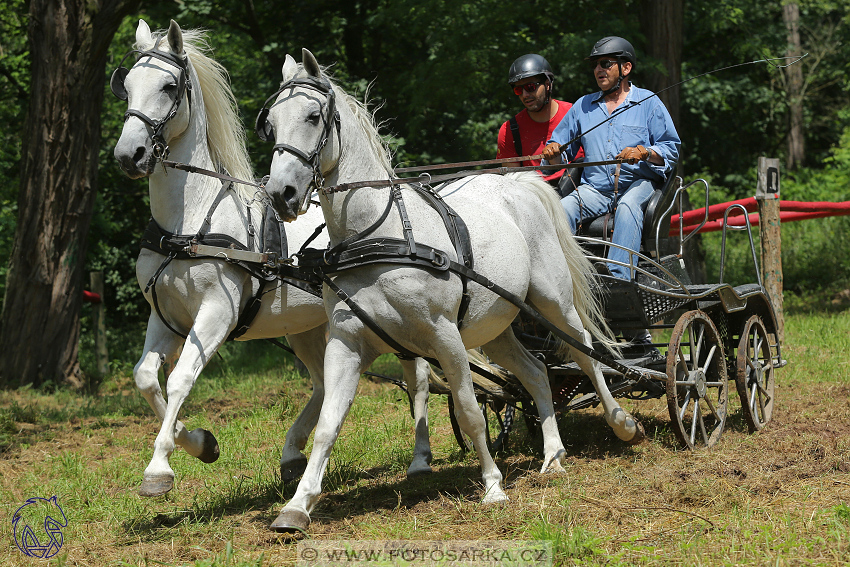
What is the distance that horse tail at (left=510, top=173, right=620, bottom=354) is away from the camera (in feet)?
16.9

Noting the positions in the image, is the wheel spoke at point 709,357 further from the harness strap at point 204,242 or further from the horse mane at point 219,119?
the horse mane at point 219,119

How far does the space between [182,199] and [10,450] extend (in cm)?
351

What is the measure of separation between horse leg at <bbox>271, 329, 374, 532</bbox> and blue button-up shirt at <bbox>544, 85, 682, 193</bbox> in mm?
2482

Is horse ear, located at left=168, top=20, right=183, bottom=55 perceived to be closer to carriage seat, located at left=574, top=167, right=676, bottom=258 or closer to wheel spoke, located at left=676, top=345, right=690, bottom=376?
carriage seat, located at left=574, top=167, right=676, bottom=258

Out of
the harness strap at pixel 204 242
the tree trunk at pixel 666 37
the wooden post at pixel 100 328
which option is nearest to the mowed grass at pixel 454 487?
the harness strap at pixel 204 242

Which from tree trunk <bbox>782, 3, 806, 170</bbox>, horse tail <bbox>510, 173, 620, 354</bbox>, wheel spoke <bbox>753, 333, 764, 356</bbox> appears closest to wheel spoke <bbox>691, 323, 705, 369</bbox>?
horse tail <bbox>510, 173, 620, 354</bbox>

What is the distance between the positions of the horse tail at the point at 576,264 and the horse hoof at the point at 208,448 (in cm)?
238

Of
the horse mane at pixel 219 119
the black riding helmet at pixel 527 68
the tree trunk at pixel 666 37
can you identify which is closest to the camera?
the horse mane at pixel 219 119

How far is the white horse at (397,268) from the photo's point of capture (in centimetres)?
373

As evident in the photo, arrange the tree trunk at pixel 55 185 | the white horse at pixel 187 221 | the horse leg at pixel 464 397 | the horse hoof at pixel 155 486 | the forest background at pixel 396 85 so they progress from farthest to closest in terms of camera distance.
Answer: the forest background at pixel 396 85
the tree trunk at pixel 55 185
the white horse at pixel 187 221
the horse leg at pixel 464 397
the horse hoof at pixel 155 486

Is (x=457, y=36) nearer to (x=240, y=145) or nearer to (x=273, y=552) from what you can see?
(x=240, y=145)

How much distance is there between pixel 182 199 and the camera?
4605 millimetres

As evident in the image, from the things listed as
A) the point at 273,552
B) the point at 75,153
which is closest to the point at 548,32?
the point at 75,153

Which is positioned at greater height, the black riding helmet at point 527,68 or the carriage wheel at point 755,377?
the black riding helmet at point 527,68
